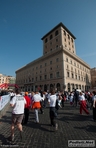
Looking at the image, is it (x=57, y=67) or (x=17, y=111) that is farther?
(x=57, y=67)

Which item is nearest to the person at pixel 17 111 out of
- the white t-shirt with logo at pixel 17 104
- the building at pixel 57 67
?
the white t-shirt with logo at pixel 17 104

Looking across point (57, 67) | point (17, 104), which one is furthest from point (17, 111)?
point (57, 67)

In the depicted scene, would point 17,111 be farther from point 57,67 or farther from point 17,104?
point 57,67

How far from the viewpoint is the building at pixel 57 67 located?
35406 millimetres

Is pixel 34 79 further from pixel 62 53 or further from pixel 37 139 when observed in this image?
pixel 37 139

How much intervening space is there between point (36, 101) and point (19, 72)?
61.2m

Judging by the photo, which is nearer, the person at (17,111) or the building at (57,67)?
the person at (17,111)

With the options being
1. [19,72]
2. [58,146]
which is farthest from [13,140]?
[19,72]

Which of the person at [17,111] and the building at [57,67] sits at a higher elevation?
the building at [57,67]

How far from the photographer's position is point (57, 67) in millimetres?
36844

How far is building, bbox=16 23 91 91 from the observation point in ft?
116

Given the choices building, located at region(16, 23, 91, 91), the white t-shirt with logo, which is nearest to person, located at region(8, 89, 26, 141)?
the white t-shirt with logo

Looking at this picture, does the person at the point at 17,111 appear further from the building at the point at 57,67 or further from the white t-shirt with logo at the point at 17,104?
the building at the point at 57,67

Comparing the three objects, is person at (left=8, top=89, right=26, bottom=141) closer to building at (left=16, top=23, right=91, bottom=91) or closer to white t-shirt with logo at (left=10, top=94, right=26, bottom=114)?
white t-shirt with logo at (left=10, top=94, right=26, bottom=114)
